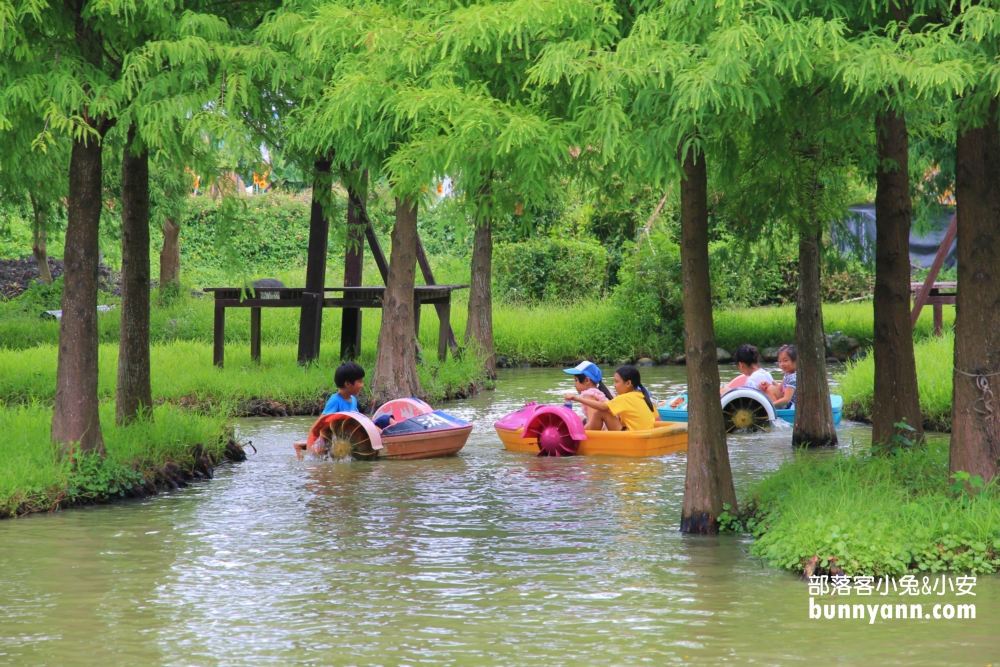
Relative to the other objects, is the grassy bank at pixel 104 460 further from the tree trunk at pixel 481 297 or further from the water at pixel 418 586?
the tree trunk at pixel 481 297

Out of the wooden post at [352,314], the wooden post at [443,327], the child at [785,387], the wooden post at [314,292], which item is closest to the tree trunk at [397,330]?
the wooden post at [352,314]

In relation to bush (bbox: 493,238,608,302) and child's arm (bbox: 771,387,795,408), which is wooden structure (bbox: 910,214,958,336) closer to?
child's arm (bbox: 771,387,795,408)

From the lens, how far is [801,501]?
833 cm

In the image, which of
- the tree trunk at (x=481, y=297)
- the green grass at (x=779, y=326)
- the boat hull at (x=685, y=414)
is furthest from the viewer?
the green grass at (x=779, y=326)

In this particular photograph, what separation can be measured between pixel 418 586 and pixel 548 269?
2327 centimetres

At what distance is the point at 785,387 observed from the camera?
14.6 metres

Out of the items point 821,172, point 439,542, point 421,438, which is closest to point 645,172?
point 439,542

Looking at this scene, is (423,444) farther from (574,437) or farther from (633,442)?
(633,442)

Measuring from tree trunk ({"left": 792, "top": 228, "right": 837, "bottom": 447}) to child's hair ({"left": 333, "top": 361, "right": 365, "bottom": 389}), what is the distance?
16.7ft

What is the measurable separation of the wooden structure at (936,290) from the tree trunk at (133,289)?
31.4 ft

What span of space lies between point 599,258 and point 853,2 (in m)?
22.9

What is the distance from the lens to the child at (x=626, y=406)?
1284 cm

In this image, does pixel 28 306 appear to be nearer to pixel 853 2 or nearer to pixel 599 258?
pixel 599 258

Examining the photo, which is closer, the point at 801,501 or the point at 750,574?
the point at 750,574
